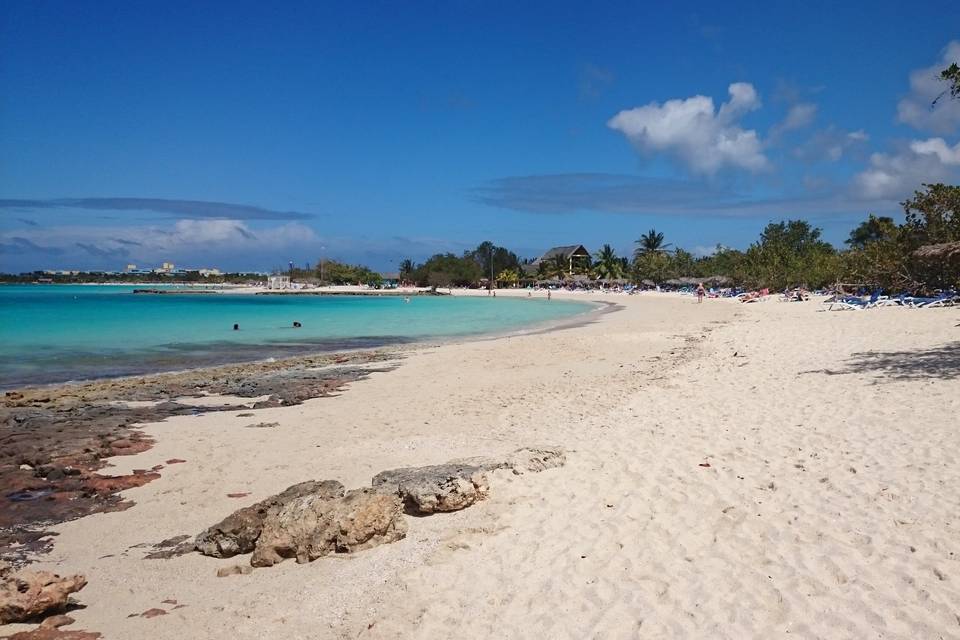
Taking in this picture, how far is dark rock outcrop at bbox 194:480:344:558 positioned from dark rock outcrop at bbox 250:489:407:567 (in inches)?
5.0

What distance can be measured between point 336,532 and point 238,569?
74 cm

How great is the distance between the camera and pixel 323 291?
4328 inches

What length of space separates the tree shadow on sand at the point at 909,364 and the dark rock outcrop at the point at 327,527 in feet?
26.7

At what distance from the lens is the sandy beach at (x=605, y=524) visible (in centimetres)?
349

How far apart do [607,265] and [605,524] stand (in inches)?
3499

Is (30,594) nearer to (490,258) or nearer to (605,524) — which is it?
(605,524)

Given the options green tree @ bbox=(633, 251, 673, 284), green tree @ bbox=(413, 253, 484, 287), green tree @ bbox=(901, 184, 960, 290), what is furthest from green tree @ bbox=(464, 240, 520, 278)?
green tree @ bbox=(901, 184, 960, 290)

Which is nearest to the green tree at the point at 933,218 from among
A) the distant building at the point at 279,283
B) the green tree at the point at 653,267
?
the green tree at the point at 653,267

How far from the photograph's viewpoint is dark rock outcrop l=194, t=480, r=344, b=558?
467 centimetres

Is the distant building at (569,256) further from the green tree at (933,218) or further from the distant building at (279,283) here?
the green tree at (933,218)

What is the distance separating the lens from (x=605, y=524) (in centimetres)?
468

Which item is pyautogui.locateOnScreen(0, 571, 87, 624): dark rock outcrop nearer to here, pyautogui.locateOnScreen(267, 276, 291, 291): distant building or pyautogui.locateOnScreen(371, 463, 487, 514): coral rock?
pyautogui.locateOnScreen(371, 463, 487, 514): coral rock

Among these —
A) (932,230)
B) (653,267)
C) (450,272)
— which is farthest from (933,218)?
(450,272)

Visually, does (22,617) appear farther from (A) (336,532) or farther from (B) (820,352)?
(B) (820,352)
